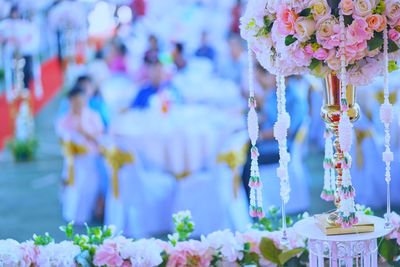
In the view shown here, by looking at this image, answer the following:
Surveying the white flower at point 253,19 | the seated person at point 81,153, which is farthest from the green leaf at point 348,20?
the seated person at point 81,153

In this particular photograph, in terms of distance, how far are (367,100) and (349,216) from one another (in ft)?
12.7

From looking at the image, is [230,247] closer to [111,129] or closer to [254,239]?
[254,239]

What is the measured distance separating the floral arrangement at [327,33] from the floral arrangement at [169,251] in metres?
0.70

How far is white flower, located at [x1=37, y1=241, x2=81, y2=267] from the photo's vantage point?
9.00 feet

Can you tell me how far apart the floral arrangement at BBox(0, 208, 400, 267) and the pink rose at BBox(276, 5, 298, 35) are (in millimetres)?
813

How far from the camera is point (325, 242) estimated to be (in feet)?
7.73

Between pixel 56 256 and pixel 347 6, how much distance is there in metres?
1.25

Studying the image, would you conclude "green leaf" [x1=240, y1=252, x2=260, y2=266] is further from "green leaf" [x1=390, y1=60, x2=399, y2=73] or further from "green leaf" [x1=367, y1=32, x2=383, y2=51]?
"green leaf" [x1=367, y1=32, x2=383, y2=51]

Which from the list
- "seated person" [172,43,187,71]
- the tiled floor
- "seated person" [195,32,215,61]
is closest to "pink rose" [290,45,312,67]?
the tiled floor

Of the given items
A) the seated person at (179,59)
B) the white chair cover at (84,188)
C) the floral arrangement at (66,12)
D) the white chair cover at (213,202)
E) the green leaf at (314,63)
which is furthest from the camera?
the seated person at (179,59)

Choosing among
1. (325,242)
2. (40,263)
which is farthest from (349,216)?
(40,263)

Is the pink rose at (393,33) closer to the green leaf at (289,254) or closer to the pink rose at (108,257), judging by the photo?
the green leaf at (289,254)

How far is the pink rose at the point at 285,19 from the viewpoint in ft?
7.37

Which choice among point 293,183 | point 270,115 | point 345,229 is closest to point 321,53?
point 345,229
